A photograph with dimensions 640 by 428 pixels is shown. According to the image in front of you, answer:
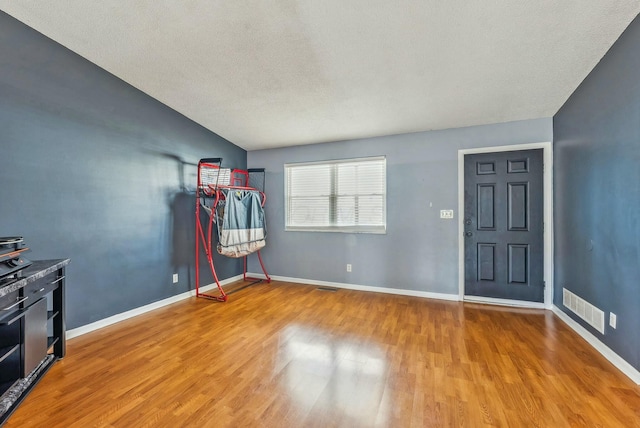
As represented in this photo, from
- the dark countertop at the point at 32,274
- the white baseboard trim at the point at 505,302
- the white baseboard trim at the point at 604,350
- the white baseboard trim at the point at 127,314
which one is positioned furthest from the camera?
the white baseboard trim at the point at 505,302

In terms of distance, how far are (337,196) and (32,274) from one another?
3.43 m

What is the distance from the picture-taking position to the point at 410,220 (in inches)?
152

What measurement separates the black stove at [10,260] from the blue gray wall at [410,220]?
327cm

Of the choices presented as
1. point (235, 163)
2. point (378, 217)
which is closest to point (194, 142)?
point (235, 163)

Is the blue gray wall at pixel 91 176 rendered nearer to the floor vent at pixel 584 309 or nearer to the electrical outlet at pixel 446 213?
the electrical outlet at pixel 446 213

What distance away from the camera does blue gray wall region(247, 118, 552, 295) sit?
12.0ft

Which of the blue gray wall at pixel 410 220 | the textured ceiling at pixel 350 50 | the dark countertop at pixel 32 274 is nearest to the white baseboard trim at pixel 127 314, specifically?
the dark countertop at pixel 32 274

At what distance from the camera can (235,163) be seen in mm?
4699

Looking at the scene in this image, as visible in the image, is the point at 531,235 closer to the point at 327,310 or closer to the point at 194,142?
the point at 327,310

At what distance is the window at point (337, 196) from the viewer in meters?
4.11

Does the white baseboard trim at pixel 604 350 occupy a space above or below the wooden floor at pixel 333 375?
above

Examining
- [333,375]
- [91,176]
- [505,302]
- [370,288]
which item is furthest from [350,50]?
[505,302]

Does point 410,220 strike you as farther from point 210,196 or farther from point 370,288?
point 210,196

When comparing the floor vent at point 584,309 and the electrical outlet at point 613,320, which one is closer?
the electrical outlet at point 613,320
